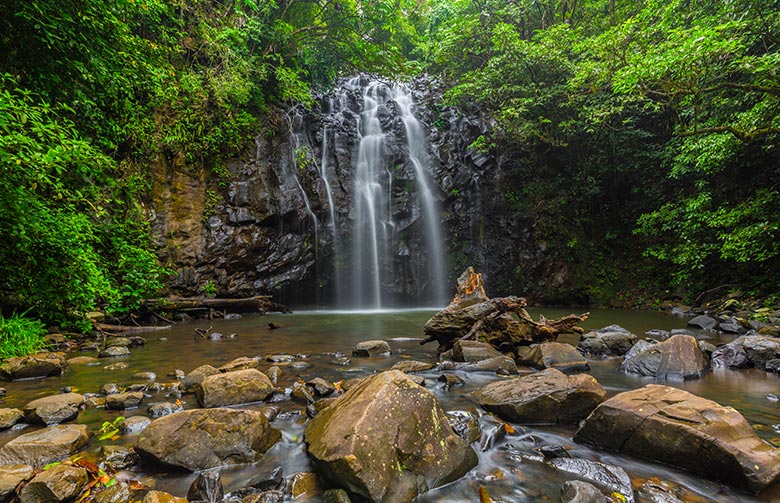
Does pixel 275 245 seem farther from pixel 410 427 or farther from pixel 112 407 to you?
pixel 410 427

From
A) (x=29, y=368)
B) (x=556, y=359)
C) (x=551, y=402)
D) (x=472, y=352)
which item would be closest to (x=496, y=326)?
(x=472, y=352)

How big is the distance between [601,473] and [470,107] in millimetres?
19374

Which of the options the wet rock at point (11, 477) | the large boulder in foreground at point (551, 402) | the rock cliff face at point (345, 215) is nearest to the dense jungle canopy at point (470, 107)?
the rock cliff face at point (345, 215)

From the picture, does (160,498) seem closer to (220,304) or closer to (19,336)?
(19,336)

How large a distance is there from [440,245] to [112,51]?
1425 centimetres

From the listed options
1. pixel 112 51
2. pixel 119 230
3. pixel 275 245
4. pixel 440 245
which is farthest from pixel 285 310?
pixel 112 51

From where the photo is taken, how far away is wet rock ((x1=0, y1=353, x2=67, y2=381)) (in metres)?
4.55

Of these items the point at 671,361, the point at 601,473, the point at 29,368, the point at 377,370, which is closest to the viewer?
the point at 601,473

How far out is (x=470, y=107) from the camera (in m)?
19.1

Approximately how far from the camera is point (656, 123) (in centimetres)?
1594

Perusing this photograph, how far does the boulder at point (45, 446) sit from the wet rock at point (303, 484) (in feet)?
5.63

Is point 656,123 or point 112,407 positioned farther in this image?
point 656,123

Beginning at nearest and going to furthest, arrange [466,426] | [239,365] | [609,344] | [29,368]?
[466,426], [29,368], [239,365], [609,344]

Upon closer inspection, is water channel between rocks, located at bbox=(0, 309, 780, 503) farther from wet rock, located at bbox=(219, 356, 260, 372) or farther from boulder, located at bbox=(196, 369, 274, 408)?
wet rock, located at bbox=(219, 356, 260, 372)
